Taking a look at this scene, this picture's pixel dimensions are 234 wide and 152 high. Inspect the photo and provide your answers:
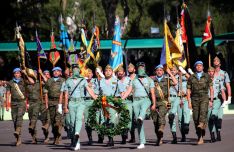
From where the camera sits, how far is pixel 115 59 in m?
23.8

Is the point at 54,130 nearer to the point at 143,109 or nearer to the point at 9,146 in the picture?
the point at 9,146

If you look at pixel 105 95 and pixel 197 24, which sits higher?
pixel 197 24

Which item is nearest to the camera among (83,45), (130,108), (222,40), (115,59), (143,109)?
(143,109)

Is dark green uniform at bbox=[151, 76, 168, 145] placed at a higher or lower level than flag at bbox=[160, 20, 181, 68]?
lower

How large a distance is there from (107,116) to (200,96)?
2250mm

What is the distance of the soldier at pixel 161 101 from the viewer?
65.7ft

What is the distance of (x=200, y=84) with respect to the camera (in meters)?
19.9

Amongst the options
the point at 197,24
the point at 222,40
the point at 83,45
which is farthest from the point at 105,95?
the point at 197,24

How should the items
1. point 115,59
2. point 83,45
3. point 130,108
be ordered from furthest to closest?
1. point 83,45
2. point 115,59
3. point 130,108

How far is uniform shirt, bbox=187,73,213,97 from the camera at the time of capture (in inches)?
784

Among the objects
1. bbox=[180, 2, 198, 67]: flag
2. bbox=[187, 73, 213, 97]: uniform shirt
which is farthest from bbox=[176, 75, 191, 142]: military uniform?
bbox=[180, 2, 198, 67]: flag

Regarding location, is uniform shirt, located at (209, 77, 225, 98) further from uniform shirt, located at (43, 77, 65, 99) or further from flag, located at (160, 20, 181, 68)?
uniform shirt, located at (43, 77, 65, 99)

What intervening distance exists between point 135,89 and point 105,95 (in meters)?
0.77

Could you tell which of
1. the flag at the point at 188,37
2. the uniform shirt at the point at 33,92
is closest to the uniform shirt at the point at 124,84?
the uniform shirt at the point at 33,92
